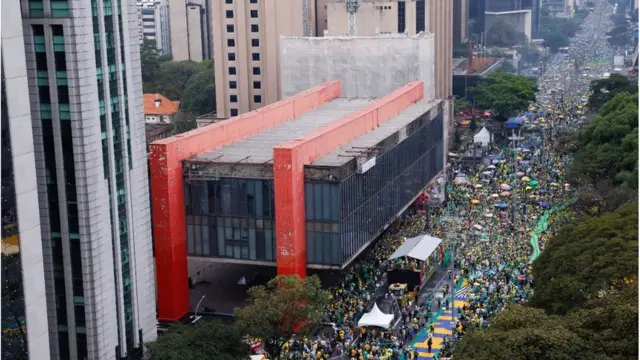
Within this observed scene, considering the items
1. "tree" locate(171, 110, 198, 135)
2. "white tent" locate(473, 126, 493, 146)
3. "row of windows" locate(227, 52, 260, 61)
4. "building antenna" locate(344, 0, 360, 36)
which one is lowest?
"white tent" locate(473, 126, 493, 146)

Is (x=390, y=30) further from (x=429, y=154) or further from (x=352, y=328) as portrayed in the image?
(x=352, y=328)

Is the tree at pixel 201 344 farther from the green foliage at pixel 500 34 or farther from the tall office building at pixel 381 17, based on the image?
the green foliage at pixel 500 34

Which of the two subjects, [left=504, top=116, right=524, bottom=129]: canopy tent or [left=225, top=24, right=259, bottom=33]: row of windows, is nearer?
[left=225, top=24, right=259, bottom=33]: row of windows

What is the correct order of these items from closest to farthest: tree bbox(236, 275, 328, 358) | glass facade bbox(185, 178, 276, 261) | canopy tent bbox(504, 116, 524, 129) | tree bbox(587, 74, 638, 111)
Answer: tree bbox(236, 275, 328, 358) → glass facade bbox(185, 178, 276, 261) → tree bbox(587, 74, 638, 111) → canopy tent bbox(504, 116, 524, 129)

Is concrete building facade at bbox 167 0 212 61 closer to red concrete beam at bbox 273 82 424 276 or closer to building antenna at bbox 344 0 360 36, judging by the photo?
building antenna at bbox 344 0 360 36

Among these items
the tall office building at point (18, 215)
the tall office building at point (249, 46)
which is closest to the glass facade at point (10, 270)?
the tall office building at point (18, 215)

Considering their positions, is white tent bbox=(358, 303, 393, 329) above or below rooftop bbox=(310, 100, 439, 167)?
below

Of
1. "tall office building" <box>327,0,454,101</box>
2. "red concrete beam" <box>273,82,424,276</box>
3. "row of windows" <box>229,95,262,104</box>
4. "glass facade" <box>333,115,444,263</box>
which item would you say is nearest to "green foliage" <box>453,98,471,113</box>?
"tall office building" <box>327,0,454,101</box>
